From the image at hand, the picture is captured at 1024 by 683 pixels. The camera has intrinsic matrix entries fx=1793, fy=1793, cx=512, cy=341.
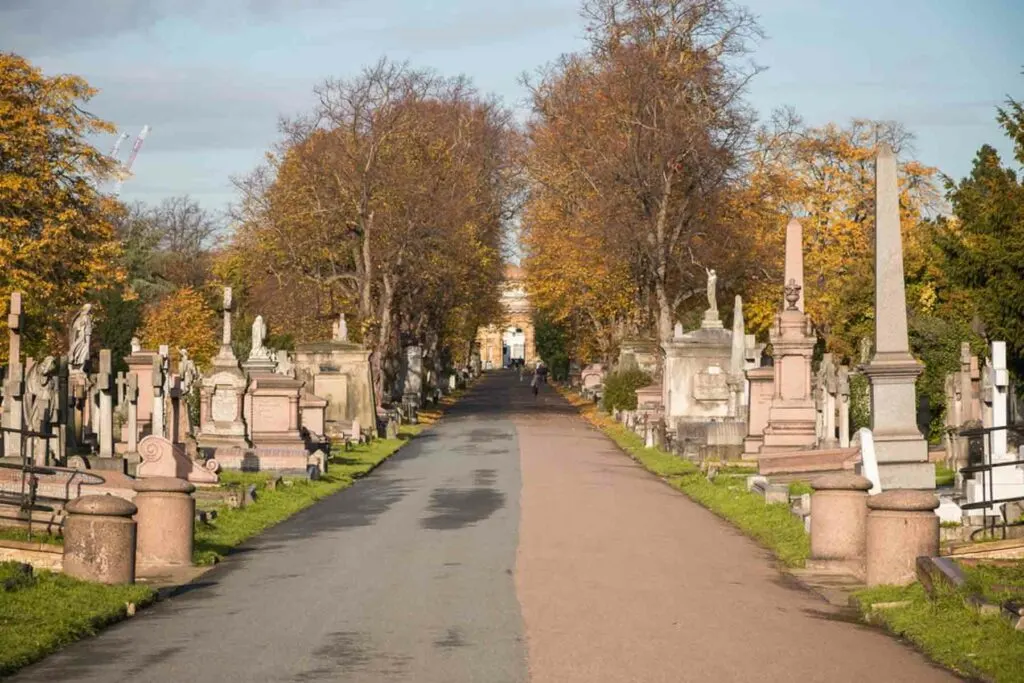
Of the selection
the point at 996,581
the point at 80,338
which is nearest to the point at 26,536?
the point at 996,581

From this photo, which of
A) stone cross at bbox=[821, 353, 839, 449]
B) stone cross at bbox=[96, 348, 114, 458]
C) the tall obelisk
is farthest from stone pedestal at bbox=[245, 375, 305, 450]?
the tall obelisk

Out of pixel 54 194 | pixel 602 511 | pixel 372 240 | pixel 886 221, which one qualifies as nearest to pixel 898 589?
pixel 886 221

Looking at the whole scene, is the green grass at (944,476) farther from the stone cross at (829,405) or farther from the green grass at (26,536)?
Answer: the green grass at (26,536)

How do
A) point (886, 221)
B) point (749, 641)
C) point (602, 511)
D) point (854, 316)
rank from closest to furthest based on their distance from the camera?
point (749, 641) < point (886, 221) < point (602, 511) < point (854, 316)

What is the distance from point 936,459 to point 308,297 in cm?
3748

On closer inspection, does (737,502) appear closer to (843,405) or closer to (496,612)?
(843,405)

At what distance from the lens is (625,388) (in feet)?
197

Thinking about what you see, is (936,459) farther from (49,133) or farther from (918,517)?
(49,133)

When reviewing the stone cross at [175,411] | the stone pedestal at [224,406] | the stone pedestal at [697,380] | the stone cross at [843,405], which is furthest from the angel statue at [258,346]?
the stone cross at [843,405]

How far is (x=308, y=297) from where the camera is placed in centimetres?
6831

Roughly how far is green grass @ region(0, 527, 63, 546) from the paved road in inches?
72.0

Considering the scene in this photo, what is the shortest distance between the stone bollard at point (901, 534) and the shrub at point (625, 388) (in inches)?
1677

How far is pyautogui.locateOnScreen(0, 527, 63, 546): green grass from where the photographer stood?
1753 centimetres

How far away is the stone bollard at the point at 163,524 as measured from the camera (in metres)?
16.8
